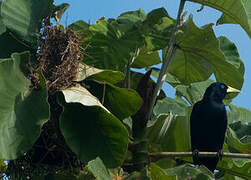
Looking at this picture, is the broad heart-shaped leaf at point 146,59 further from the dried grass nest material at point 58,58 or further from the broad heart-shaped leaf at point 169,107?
the dried grass nest material at point 58,58

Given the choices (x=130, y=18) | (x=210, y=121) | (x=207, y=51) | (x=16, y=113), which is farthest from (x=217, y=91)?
(x=16, y=113)

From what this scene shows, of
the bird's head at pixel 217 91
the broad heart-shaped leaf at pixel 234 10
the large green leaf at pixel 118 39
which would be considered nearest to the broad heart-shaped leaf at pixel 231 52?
the bird's head at pixel 217 91

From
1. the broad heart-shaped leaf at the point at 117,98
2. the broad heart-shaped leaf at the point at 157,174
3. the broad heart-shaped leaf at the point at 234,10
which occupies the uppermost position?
the broad heart-shaped leaf at the point at 234,10

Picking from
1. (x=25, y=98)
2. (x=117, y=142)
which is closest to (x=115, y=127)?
(x=117, y=142)

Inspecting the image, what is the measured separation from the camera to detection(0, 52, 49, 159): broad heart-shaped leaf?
85.9 inches

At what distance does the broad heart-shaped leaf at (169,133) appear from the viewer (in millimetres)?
2957

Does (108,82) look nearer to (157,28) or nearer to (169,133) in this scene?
(169,133)

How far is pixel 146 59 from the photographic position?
371 cm

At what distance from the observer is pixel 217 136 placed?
3553 mm

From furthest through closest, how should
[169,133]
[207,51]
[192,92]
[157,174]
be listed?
[192,92], [207,51], [169,133], [157,174]

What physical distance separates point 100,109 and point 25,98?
37cm

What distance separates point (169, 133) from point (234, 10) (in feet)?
2.91

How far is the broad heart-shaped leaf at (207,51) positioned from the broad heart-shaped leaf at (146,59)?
179 millimetres

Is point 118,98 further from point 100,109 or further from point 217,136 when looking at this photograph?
point 217,136
